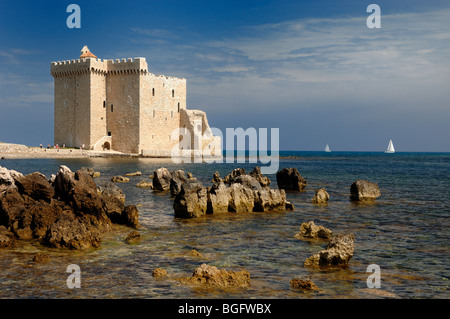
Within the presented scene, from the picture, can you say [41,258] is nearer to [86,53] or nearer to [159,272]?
[159,272]

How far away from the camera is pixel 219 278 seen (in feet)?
23.9

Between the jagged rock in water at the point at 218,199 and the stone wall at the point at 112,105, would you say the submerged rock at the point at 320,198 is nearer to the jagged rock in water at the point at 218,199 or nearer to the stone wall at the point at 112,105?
the jagged rock in water at the point at 218,199

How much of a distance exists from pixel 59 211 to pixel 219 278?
19.1 ft

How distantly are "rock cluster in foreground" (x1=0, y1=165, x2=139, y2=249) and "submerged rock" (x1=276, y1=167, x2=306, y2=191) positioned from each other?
12.3 m

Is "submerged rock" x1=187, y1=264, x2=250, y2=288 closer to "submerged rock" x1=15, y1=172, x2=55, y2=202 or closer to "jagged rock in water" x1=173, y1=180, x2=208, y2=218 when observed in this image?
"submerged rock" x1=15, y1=172, x2=55, y2=202

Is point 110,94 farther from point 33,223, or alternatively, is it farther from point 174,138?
point 33,223

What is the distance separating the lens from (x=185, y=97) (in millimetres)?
63344

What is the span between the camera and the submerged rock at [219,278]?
7.22 m

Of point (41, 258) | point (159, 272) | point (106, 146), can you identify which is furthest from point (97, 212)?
point (106, 146)

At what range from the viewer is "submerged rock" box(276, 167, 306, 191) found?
76.1 feet
